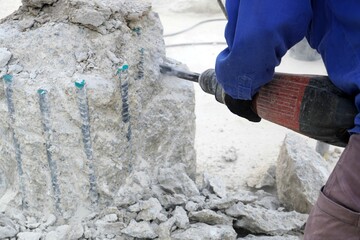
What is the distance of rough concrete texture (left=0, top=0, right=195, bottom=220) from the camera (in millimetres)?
2006

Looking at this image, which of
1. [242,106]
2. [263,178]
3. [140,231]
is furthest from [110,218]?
[263,178]

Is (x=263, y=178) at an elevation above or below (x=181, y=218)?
below

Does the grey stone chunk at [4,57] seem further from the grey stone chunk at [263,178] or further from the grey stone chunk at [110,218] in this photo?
the grey stone chunk at [263,178]

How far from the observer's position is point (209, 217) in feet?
7.07

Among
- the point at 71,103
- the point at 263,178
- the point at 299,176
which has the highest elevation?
the point at 71,103

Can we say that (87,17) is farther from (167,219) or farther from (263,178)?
(263,178)

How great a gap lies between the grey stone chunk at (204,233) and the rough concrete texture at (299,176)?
0.58 m

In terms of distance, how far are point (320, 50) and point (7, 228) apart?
1.45 metres

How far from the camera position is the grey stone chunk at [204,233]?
2.06 meters

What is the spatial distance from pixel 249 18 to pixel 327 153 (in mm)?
2387

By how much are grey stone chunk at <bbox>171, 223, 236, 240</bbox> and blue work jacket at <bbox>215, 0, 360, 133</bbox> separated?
871 mm


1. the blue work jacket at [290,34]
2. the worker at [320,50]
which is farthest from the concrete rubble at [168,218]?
the blue work jacket at [290,34]

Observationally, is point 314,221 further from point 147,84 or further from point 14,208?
point 14,208

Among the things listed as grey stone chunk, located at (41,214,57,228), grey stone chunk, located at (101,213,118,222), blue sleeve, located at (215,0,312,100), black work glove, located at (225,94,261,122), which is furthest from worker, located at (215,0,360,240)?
grey stone chunk, located at (41,214,57,228)
